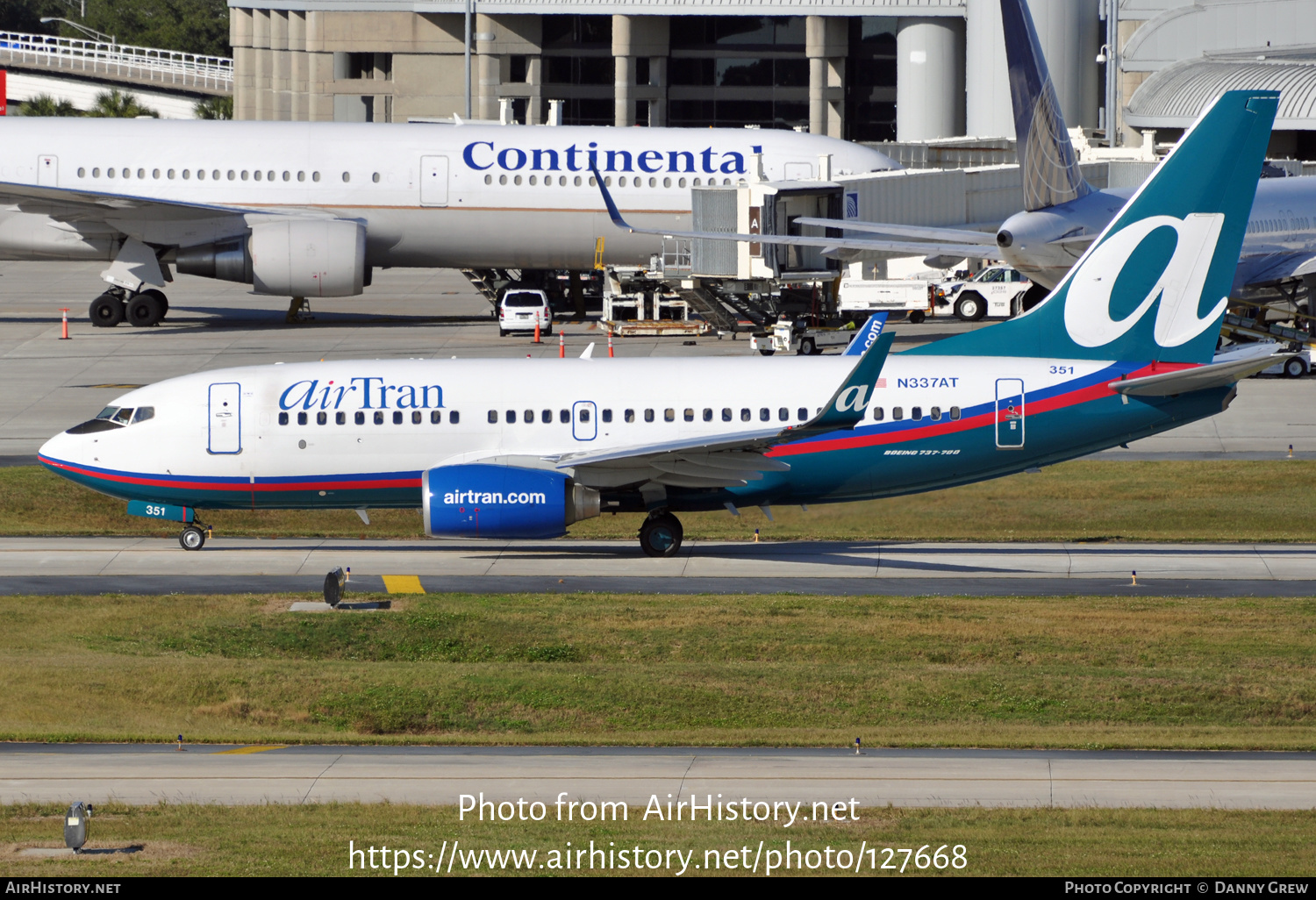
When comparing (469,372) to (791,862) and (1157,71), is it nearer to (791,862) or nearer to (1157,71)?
(791,862)

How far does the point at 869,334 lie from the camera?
32000mm

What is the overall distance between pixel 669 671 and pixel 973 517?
48.2 feet

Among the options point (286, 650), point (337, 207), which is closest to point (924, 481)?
point (286, 650)

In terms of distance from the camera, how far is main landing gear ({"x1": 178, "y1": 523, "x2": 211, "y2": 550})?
107 feet

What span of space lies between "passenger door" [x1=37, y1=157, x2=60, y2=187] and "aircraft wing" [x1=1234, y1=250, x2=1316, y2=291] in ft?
131

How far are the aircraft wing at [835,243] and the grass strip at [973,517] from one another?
1147cm

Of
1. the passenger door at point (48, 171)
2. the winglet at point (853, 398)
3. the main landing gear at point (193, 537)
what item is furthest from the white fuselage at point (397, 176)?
the winglet at point (853, 398)

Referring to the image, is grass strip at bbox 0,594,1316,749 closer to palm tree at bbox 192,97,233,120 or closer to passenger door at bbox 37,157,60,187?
passenger door at bbox 37,157,60,187

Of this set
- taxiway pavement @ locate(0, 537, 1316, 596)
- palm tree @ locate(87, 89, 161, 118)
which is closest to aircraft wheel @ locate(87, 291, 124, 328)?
taxiway pavement @ locate(0, 537, 1316, 596)

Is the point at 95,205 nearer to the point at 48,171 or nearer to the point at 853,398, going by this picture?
the point at 48,171

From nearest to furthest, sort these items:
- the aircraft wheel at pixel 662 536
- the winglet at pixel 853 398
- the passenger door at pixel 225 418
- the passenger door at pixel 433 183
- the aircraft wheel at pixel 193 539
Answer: the winglet at pixel 853 398
the passenger door at pixel 225 418
the aircraft wheel at pixel 662 536
the aircraft wheel at pixel 193 539
the passenger door at pixel 433 183

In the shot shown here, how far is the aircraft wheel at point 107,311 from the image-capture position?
60812 mm

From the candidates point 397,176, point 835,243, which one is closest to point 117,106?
point 397,176

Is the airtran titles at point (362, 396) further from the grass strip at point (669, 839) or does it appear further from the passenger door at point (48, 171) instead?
the passenger door at point (48, 171)
